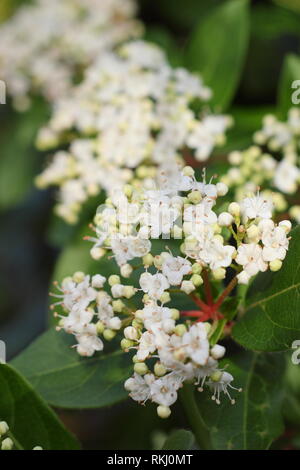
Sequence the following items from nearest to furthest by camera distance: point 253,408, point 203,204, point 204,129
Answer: point 203,204 → point 253,408 → point 204,129

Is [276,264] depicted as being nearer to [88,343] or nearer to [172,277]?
[172,277]

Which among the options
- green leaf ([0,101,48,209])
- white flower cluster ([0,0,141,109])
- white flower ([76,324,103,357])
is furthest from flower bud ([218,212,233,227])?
green leaf ([0,101,48,209])

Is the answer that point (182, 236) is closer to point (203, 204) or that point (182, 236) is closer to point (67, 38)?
point (203, 204)

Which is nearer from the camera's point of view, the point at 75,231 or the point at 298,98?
the point at 298,98

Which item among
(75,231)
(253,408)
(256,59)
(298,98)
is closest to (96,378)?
(253,408)

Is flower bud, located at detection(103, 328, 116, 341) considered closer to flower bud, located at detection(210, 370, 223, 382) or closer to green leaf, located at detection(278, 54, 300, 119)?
flower bud, located at detection(210, 370, 223, 382)

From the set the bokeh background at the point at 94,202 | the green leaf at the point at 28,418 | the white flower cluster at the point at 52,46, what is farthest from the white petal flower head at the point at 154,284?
the white flower cluster at the point at 52,46
